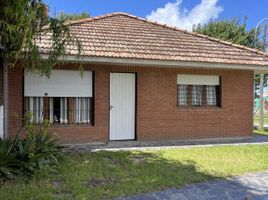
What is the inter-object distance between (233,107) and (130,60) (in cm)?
517

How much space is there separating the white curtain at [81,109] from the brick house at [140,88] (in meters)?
0.03

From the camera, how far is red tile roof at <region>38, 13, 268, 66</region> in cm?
1323

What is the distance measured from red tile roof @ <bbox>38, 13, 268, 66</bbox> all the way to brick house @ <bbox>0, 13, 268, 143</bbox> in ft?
0.12

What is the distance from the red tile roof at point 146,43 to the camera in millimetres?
13227

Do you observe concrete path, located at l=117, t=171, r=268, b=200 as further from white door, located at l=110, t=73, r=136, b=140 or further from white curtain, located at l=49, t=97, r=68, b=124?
white curtain, located at l=49, t=97, r=68, b=124

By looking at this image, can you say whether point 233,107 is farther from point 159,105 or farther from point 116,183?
point 116,183

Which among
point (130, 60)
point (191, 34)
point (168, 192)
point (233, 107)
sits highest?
point (191, 34)

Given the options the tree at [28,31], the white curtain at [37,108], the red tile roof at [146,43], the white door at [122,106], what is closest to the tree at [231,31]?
the red tile roof at [146,43]

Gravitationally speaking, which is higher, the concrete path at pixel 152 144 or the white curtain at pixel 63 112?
the white curtain at pixel 63 112

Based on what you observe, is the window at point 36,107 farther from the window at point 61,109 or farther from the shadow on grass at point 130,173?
the shadow on grass at point 130,173

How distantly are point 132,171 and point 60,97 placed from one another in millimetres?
5060

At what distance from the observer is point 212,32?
33.2 meters

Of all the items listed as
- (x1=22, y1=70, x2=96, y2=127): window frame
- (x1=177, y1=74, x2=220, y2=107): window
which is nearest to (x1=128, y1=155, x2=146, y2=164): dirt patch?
(x1=22, y1=70, x2=96, y2=127): window frame

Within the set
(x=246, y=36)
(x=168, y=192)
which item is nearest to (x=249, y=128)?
(x=168, y=192)
